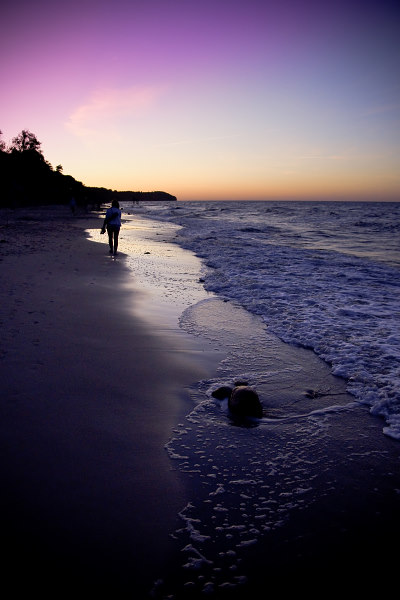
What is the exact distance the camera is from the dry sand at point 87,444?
175 centimetres

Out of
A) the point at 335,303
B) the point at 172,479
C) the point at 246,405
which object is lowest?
the point at 172,479

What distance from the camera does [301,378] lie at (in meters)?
3.98

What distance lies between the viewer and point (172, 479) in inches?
92.4

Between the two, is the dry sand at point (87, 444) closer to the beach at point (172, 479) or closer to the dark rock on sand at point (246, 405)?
the beach at point (172, 479)

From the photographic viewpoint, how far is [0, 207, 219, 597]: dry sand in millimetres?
1747

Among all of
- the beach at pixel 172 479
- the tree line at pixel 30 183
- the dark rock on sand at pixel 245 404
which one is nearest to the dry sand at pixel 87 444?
the beach at pixel 172 479

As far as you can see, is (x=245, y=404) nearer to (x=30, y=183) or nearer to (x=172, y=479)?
(x=172, y=479)

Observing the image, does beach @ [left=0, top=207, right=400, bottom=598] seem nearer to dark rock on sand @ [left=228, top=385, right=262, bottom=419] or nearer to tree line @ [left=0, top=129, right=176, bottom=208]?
dark rock on sand @ [left=228, top=385, right=262, bottom=419]

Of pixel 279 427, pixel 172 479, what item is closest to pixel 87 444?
pixel 172 479

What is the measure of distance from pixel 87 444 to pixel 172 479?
746 millimetres

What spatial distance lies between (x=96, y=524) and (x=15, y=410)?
4.79ft

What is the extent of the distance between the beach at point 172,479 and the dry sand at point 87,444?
10 millimetres

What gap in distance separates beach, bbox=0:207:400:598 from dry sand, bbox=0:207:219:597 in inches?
0.4

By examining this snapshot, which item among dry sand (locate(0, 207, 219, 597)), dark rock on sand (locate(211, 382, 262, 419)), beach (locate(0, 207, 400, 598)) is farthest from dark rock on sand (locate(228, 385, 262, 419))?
dry sand (locate(0, 207, 219, 597))
